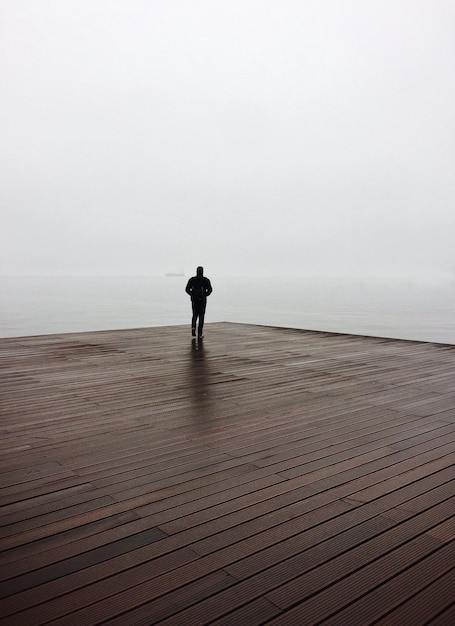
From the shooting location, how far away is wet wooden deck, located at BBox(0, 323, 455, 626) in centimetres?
182

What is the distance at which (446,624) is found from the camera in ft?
5.55

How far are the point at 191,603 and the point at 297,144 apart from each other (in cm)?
14650

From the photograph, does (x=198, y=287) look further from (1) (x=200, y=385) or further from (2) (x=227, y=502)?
(2) (x=227, y=502)

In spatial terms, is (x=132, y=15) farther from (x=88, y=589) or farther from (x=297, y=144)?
(x=88, y=589)

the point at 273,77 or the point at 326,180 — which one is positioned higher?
the point at 273,77

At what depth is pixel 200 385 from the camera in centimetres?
538

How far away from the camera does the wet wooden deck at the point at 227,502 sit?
1.82m

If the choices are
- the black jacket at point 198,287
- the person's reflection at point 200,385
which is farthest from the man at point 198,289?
the person's reflection at point 200,385

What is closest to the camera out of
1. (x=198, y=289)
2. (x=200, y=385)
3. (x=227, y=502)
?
(x=227, y=502)

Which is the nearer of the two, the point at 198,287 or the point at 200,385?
the point at 200,385

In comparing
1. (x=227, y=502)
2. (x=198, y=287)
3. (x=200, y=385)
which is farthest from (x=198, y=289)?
(x=227, y=502)

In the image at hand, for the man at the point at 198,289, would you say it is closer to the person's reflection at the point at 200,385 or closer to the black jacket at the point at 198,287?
the black jacket at the point at 198,287

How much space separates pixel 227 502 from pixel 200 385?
9.28 ft

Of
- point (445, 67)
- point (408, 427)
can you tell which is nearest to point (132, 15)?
point (445, 67)
